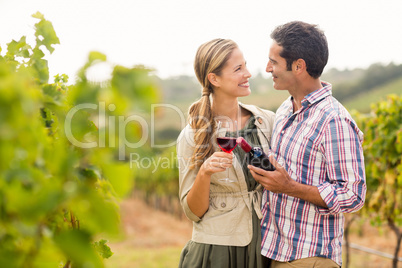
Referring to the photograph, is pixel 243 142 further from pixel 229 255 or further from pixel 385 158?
pixel 385 158

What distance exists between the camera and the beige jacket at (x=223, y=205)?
2688mm

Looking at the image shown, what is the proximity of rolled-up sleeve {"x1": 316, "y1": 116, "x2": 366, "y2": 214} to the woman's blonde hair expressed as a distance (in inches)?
34.8

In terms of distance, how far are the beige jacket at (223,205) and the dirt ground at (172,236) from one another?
776cm

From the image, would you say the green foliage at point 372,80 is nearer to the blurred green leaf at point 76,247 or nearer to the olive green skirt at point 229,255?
the olive green skirt at point 229,255

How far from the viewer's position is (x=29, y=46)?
1501 mm

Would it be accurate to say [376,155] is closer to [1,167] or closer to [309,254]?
[309,254]

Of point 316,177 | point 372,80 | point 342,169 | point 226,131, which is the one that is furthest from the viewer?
point 372,80

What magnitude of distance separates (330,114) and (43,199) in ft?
6.50

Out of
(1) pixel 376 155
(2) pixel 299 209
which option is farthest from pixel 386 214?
(2) pixel 299 209

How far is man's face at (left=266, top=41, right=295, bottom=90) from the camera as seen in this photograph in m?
2.66

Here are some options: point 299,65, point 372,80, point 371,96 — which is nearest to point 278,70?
point 299,65

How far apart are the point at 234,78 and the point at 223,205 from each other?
967mm

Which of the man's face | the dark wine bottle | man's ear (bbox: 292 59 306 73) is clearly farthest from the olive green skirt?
man's ear (bbox: 292 59 306 73)

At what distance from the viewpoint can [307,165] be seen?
2.41 meters
